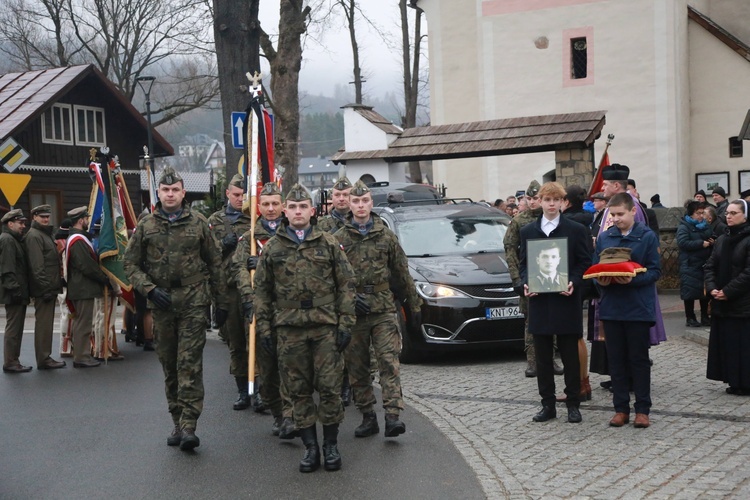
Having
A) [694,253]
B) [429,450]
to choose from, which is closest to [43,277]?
[429,450]

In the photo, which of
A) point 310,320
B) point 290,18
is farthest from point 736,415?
point 290,18

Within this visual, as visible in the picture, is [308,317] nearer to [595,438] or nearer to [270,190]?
[270,190]

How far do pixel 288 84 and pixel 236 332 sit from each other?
14753 millimetres

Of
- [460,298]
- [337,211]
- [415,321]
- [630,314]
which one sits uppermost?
[337,211]

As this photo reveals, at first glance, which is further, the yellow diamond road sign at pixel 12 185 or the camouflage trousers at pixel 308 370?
the yellow diamond road sign at pixel 12 185

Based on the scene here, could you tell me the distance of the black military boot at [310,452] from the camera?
23.6 ft

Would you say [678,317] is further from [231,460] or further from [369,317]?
[231,460]

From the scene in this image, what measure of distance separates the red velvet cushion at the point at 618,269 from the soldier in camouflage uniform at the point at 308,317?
2.14 metres

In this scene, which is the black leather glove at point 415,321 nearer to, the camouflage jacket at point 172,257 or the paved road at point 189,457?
the paved road at point 189,457

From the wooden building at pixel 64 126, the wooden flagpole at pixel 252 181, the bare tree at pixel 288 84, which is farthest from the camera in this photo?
the wooden building at pixel 64 126

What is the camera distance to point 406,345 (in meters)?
12.0

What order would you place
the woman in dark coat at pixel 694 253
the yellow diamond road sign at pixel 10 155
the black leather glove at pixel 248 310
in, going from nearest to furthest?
the black leather glove at pixel 248 310 < the woman in dark coat at pixel 694 253 < the yellow diamond road sign at pixel 10 155

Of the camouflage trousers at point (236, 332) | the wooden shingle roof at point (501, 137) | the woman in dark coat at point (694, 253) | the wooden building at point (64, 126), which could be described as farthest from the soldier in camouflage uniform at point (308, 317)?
the wooden building at point (64, 126)

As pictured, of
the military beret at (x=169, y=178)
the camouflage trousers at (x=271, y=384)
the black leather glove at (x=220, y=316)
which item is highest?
the military beret at (x=169, y=178)
